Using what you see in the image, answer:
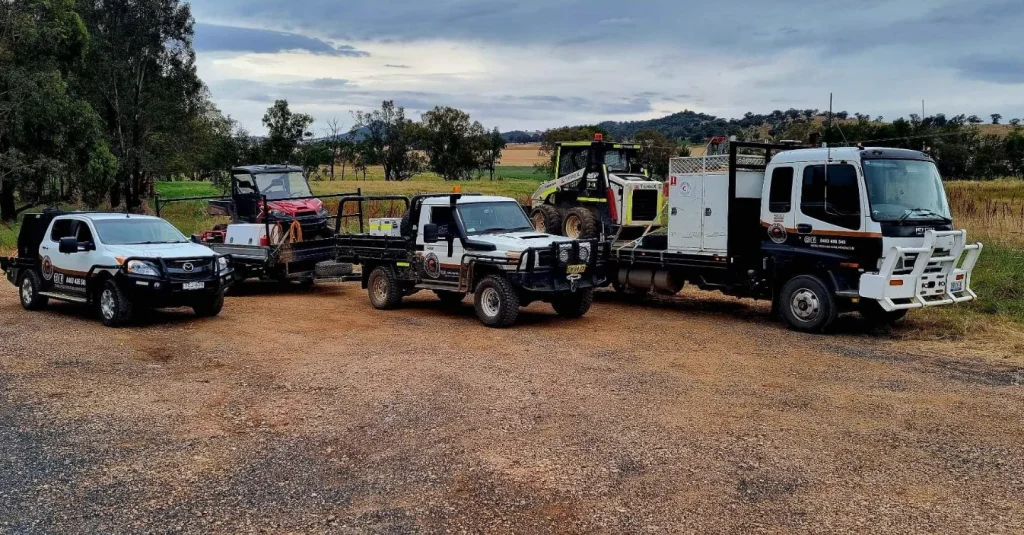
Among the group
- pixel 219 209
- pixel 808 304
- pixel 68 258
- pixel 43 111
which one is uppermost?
pixel 43 111

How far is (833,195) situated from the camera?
12156mm

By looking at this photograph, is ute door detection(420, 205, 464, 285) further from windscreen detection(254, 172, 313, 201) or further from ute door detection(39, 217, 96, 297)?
windscreen detection(254, 172, 313, 201)

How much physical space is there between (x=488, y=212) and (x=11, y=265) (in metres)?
8.88

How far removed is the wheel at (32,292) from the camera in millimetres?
14906

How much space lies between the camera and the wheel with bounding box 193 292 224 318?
14.1 metres

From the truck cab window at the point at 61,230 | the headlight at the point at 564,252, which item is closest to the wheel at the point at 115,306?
the truck cab window at the point at 61,230

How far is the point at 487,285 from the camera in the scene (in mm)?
13172

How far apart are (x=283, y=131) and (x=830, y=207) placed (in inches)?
2006

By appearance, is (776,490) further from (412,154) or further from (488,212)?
(412,154)

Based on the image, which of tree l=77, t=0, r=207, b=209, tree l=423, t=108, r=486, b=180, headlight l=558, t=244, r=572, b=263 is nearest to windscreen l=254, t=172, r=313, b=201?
headlight l=558, t=244, r=572, b=263

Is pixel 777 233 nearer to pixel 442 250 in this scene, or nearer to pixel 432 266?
pixel 442 250

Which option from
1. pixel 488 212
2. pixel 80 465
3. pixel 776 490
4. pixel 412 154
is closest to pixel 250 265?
pixel 488 212

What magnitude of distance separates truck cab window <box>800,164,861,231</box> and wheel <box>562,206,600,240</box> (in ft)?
17.0

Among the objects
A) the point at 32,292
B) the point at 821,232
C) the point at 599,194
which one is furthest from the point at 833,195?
the point at 32,292
